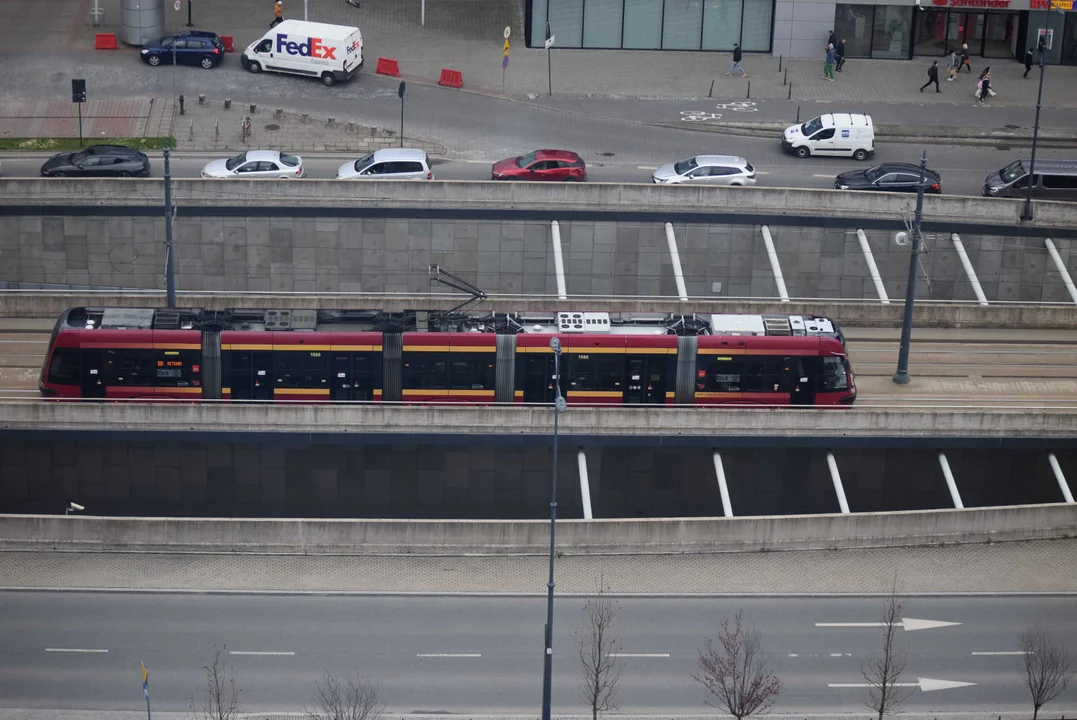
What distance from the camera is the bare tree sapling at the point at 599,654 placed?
33.8 metres

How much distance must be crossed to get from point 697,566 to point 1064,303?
21803 mm

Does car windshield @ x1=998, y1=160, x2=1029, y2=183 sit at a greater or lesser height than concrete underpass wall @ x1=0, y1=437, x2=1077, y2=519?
greater

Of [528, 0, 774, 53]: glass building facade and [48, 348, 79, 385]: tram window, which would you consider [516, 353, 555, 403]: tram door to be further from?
[528, 0, 774, 53]: glass building facade

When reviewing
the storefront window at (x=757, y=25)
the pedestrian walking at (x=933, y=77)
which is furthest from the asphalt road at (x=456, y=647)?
the storefront window at (x=757, y=25)

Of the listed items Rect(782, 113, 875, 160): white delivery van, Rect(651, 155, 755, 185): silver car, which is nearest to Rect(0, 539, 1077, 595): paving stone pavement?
Rect(651, 155, 755, 185): silver car

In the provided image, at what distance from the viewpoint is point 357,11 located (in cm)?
7288

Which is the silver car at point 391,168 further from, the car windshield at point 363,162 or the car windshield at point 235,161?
the car windshield at point 235,161

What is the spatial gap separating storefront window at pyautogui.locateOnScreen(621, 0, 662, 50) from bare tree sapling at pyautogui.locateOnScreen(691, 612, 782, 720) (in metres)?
39.2

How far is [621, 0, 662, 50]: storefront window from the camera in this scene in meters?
70.8

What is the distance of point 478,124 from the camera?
206 feet

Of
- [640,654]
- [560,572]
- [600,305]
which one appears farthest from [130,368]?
[640,654]

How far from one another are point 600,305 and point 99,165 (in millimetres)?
18275

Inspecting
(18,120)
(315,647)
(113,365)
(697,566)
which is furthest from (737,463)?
(18,120)

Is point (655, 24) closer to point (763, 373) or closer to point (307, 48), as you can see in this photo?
point (307, 48)
